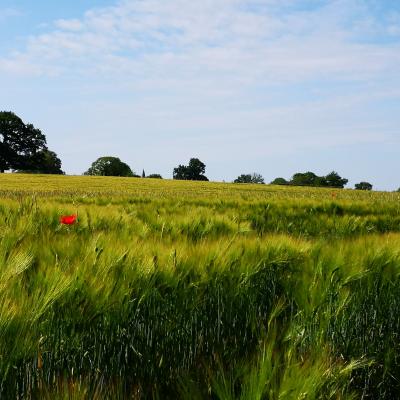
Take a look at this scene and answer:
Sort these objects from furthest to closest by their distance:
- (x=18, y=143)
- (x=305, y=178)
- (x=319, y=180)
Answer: (x=305, y=178)
(x=319, y=180)
(x=18, y=143)

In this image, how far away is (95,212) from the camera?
4719 mm

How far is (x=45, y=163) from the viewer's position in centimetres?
7062

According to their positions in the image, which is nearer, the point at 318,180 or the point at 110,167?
the point at 110,167

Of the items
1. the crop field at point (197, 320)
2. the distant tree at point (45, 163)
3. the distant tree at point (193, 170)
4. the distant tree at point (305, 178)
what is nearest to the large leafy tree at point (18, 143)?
the distant tree at point (45, 163)

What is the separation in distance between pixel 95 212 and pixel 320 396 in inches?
145

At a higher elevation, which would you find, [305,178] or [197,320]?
[305,178]

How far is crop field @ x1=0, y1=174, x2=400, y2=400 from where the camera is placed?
1.34 metres

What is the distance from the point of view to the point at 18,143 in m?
67.6

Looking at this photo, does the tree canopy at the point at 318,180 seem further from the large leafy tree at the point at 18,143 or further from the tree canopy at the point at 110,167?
the large leafy tree at the point at 18,143

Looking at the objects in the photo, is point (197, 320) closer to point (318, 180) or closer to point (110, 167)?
point (110, 167)

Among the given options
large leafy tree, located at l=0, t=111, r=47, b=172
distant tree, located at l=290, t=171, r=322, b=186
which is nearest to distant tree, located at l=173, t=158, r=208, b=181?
distant tree, located at l=290, t=171, r=322, b=186

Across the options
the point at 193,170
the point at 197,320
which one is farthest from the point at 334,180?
the point at 197,320

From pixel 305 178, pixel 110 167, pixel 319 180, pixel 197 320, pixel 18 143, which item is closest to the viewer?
pixel 197 320

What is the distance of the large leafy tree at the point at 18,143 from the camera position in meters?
65.5
